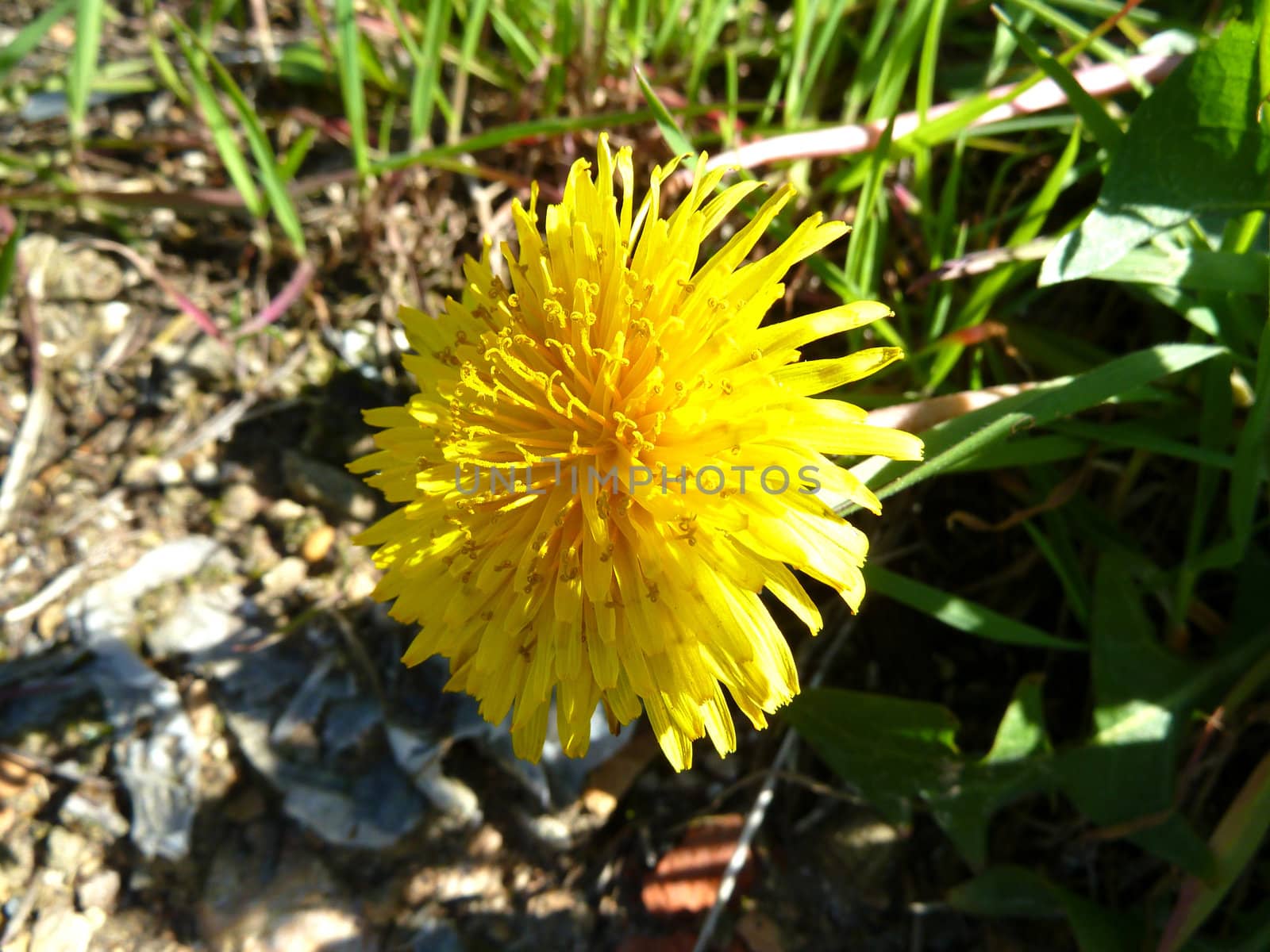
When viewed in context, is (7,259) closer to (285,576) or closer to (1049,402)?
(285,576)

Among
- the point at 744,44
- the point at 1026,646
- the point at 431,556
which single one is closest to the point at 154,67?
the point at 744,44

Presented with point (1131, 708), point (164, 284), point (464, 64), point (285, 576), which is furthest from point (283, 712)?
point (1131, 708)

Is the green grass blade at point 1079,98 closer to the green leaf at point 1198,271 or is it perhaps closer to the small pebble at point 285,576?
the green leaf at point 1198,271

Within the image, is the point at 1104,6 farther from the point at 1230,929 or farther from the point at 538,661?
the point at 1230,929

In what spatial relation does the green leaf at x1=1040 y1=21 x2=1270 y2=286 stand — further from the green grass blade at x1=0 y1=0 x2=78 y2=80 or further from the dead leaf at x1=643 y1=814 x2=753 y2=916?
the green grass blade at x1=0 y1=0 x2=78 y2=80

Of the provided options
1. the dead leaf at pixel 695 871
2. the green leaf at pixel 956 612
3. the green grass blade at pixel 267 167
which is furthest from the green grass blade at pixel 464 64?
the dead leaf at pixel 695 871

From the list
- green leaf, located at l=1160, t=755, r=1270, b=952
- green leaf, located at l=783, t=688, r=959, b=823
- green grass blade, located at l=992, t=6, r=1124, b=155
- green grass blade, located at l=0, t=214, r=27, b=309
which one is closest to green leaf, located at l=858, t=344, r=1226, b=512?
green grass blade, located at l=992, t=6, r=1124, b=155
